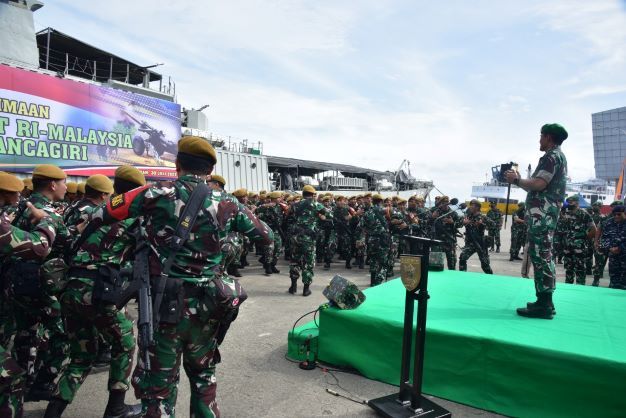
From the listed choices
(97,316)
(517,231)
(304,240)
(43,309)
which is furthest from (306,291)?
(517,231)

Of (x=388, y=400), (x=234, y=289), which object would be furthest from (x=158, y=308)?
(x=388, y=400)

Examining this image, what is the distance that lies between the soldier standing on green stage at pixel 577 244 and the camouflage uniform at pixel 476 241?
5.27 ft

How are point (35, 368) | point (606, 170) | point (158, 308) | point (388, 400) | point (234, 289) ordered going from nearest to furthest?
1. point (158, 308)
2. point (234, 289)
3. point (388, 400)
4. point (35, 368)
5. point (606, 170)

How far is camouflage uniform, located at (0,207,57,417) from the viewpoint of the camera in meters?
2.27

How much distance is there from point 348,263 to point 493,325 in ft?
25.9

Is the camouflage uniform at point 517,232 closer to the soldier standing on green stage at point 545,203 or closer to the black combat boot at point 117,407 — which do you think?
the soldier standing on green stage at point 545,203

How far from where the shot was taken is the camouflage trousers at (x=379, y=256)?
8.22 metres

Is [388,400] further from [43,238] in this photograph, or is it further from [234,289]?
[43,238]

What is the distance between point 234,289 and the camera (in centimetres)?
233

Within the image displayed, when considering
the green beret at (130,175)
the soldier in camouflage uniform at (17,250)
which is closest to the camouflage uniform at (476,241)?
the green beret at (130,175)

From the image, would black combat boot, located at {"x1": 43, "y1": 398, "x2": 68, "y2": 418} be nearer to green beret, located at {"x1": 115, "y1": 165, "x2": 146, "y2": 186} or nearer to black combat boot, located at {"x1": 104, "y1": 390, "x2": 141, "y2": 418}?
black combat boot, located at {"x1": 104, "y1": 390, "x2": 141, "y2": 418}

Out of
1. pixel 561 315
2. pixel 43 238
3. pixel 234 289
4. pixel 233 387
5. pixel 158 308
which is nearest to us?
pixel 158 308

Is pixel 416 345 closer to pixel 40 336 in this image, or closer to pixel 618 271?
pixel 40 336

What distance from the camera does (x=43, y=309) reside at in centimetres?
321
